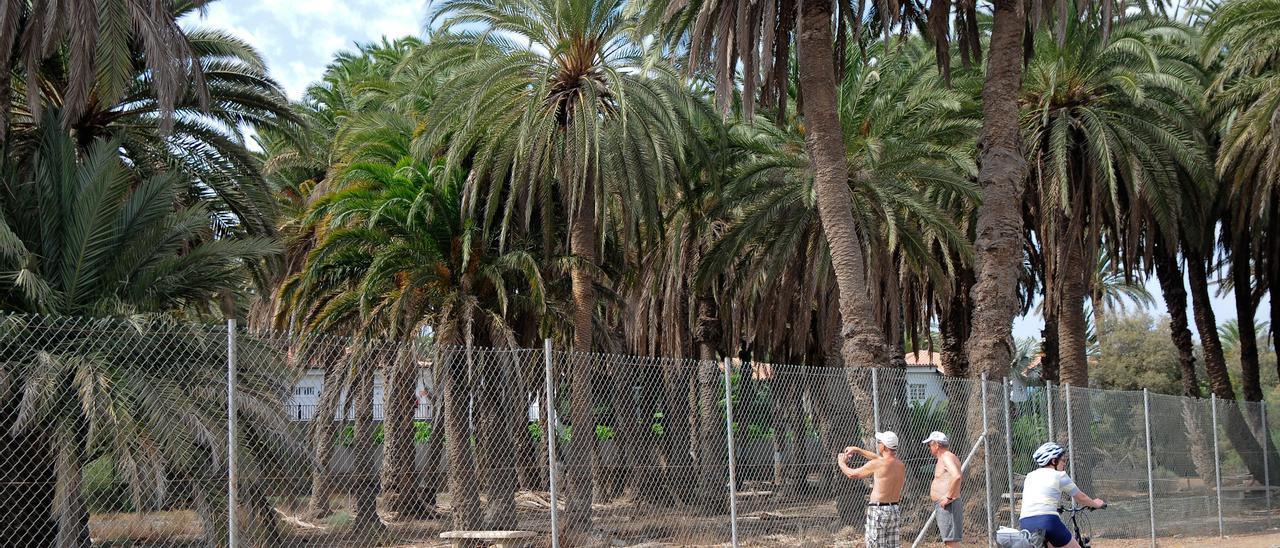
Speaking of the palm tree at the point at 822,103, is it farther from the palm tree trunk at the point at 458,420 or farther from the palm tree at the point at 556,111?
the palm tree trunk at the point at 458,420

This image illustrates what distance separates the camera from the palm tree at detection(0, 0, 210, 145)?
12594mm

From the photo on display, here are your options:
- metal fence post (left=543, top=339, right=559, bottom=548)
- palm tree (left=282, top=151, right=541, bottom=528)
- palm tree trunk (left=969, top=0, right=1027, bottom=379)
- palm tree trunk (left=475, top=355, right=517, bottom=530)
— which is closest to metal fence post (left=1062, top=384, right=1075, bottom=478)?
palm tree trunk (left=969, top=0, right=1027, bottom=379)

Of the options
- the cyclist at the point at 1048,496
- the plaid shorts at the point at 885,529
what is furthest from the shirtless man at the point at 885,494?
the cyclist at the point at 1048,496

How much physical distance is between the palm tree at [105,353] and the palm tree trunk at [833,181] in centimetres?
765

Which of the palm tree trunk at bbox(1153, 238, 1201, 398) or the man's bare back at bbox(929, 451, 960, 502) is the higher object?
the palm tree trunk at bbox(1153, 238, 1201, 398)

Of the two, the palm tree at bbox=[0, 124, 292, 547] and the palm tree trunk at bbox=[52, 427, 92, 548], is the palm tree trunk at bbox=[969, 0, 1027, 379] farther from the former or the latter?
the palm tree trunk at bbox=[52, 427, 92, 548]

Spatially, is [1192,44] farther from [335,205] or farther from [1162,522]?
[335,205]

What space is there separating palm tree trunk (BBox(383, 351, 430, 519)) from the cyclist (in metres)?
5.16

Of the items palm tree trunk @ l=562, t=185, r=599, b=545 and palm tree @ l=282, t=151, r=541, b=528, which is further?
palm tree @ l=282, t=151, r=541, b=528

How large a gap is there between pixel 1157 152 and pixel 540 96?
40.2 ft

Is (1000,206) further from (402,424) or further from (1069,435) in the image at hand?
(402,424)

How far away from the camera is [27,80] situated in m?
13.1

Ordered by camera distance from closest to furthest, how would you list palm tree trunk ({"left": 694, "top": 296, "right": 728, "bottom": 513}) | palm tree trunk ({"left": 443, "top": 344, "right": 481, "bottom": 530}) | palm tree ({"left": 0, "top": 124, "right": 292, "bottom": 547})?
palm tree ({"left": 0, "top": 124, "right": 292, "bottom": 547}), palm tree trunk ({"left": 443, "top": 344, "right": 481, "bottom": 530}), palm tree trunk ({"left": 694, "top": 296, "right": 728, "bottom": 513})

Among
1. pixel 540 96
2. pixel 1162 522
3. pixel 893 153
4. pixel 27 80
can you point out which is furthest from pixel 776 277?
pixel 27 80
